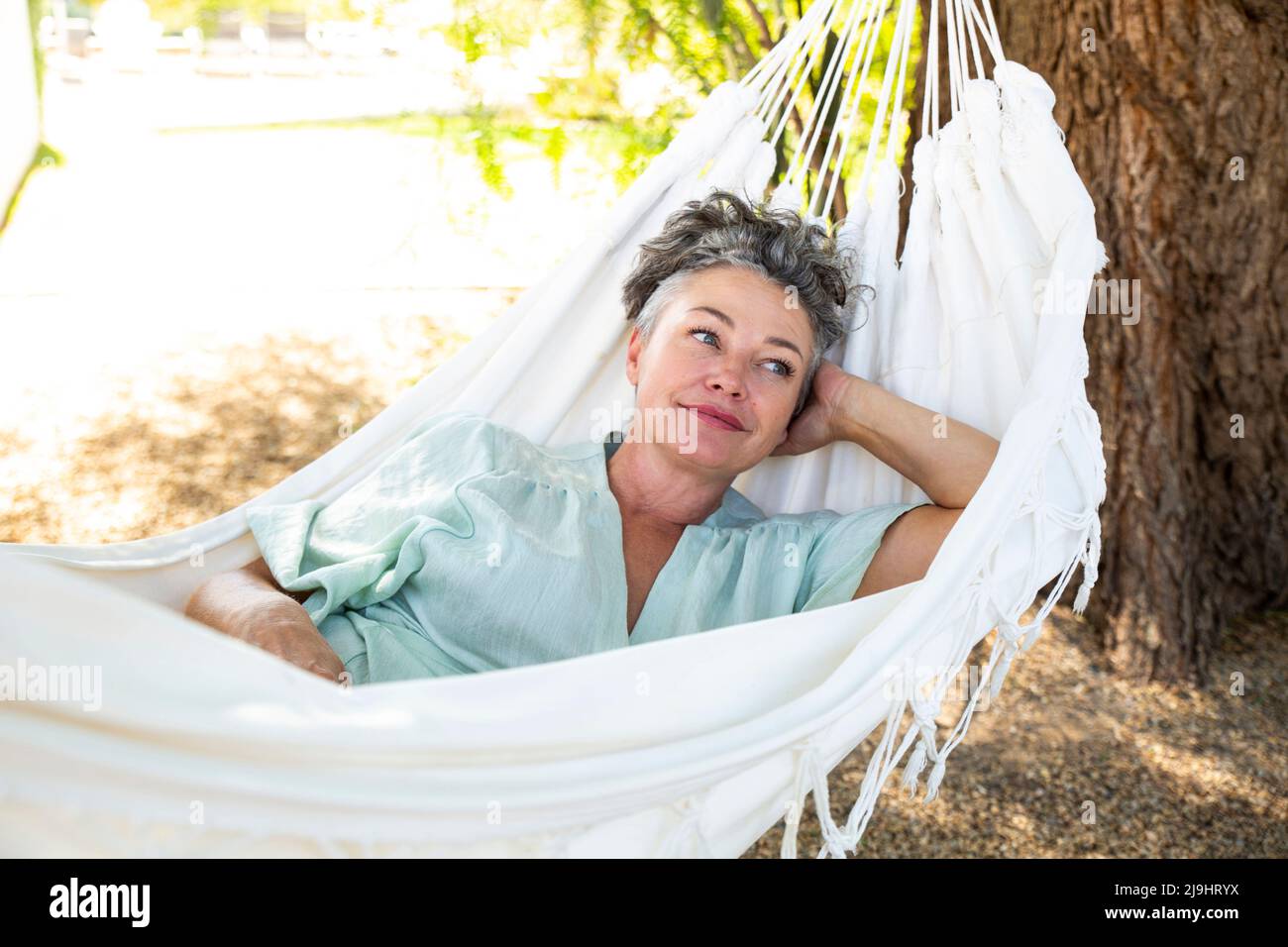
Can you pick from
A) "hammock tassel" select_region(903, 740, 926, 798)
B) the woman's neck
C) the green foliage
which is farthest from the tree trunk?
the green foliage

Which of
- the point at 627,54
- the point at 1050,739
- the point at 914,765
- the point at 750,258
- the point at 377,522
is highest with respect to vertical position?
the point at 627,54

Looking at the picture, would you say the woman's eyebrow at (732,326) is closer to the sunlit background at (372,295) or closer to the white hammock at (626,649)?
the white hammock at (626,649)

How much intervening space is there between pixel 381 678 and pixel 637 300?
793mm

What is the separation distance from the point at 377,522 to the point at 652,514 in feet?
1.38

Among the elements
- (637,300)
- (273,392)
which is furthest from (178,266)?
(637,300)

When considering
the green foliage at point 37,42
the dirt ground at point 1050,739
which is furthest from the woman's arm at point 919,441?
the green foliage at point 37,42

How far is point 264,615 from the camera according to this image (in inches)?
59.8

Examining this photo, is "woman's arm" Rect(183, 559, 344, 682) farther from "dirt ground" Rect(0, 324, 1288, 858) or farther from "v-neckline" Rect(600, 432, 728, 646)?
"dirt ground" Rect(0, 324, 1288, 858)

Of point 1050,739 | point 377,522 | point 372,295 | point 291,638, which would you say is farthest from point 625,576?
point 372,295

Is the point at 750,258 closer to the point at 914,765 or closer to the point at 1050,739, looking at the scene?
the point at 914,765

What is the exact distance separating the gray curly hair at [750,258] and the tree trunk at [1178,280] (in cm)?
96

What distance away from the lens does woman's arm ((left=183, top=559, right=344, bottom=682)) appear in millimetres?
1450

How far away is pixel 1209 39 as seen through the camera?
2.53 meters

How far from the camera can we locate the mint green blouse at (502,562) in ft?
5.30
